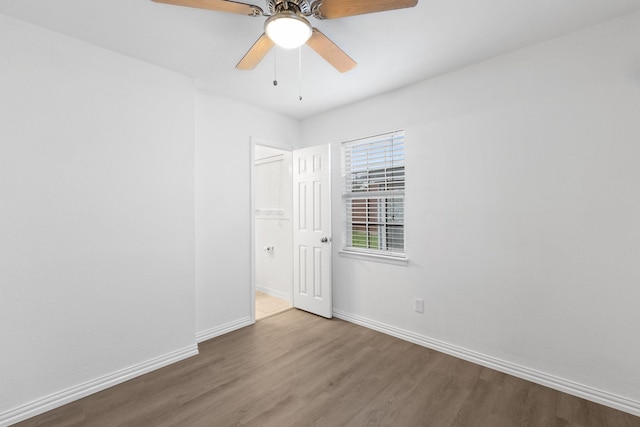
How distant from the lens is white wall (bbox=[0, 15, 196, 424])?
1.85 m

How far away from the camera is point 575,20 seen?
6.28 ft

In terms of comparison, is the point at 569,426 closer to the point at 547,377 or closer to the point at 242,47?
the point at 547,377

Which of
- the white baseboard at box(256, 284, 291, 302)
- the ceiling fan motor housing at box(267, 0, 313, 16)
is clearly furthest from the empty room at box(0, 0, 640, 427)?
the white baseboard at box(256, 284, 291, 302)

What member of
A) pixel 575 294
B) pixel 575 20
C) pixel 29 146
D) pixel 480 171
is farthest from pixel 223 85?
pixel 575 294

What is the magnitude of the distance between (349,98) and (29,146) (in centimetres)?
274

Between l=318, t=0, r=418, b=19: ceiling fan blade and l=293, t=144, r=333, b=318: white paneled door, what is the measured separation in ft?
6.52

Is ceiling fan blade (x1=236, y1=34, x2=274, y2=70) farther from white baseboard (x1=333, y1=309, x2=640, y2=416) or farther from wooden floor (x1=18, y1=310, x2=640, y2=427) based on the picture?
white baseboard (x1=333, y1=309, x2=640, y2=416)

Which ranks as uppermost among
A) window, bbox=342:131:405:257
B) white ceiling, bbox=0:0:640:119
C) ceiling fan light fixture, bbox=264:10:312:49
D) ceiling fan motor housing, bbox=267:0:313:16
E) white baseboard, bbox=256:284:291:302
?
white ceiling, bbox=0:0:640:119

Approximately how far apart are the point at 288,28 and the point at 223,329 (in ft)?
9.45

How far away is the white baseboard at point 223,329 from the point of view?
115 inches

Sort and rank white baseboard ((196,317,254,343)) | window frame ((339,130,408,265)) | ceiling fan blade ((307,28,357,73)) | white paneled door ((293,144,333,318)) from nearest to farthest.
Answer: ceiling fan blade ((307,28,357,73))
white baseboard ((196,317,254,343))
window frame ((339,130,408,265))
white paneled door ((293,144,333,318))

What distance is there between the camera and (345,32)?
6.54ft

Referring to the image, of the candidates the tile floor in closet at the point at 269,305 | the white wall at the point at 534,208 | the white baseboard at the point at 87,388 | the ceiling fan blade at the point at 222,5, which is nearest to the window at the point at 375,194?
the white wall at the point at 534,208

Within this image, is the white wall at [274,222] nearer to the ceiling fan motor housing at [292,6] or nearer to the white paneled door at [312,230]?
the white paneled door at [312,230]
